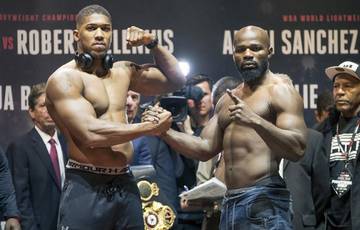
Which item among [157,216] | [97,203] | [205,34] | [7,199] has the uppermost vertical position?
[205,34]

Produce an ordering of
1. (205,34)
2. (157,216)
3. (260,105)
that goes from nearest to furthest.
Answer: (260,105), (157,216), (205,34)

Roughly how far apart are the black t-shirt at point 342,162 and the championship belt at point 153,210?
105 cm

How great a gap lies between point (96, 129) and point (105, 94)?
0.27 meters

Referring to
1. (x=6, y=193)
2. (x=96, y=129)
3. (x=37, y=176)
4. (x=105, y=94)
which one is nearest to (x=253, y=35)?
(x=105, y=94)

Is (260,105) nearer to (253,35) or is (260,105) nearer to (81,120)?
(253,35)

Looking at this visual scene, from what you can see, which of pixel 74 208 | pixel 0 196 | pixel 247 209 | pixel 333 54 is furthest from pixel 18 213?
pixel 333 54

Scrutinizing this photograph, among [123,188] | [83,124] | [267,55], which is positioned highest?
[267,55]

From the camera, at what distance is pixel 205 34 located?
7.73m

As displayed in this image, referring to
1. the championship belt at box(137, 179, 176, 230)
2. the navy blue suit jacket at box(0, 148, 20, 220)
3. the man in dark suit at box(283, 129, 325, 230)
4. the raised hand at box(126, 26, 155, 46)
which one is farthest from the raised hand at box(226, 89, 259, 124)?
the navy blue suit jacket at box(0, 148, 20, 220)

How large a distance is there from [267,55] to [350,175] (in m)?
1.37

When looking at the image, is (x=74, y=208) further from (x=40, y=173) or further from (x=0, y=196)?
(x=40, y=173)

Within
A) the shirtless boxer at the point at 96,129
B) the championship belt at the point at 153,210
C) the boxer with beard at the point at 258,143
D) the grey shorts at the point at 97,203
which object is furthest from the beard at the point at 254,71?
the championship belt at the point at 153,210

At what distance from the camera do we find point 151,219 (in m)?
6.44

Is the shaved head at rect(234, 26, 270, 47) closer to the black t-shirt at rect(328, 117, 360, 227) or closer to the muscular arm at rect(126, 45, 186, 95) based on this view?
the muscular arm at rect(126, 45, 186, 95)
